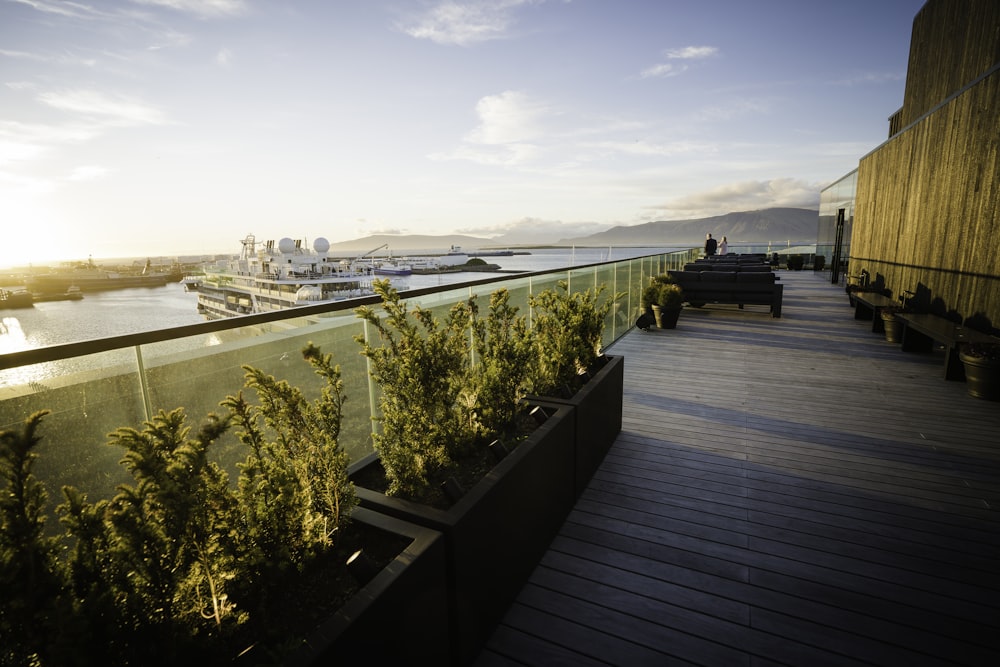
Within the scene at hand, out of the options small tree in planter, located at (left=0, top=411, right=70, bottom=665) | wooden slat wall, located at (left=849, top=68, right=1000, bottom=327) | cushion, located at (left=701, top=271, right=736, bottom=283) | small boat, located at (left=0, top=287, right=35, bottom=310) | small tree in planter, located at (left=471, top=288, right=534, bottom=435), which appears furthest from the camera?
small boat, located at (left=0, top=287, right=35, bottom=310)

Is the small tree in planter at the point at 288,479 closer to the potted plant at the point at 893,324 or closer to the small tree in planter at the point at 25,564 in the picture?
the small tree in planter at the point at 25,564

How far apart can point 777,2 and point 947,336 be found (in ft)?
22.2

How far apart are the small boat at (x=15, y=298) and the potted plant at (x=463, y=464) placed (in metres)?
40.8

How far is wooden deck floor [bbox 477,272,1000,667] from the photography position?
1826 millimetres

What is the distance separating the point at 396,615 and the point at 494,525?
618mm

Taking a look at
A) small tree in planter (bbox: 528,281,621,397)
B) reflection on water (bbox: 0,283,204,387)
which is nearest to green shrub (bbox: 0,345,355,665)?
small tree in planter (bbox: 528,281,621,397)

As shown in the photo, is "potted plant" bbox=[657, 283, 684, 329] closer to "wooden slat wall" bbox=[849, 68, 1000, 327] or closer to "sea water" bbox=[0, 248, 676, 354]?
"wooden slat wall" bbox=[849, 68, 1000, 327]

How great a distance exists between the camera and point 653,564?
2.28m

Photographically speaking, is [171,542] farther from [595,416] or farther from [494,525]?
[595,416]

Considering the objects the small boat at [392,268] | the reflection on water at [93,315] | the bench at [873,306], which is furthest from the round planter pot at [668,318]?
the small boat at [392,268]

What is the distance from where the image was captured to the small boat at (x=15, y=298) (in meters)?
29.5

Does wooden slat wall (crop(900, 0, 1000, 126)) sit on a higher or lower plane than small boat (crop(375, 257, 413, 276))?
higher

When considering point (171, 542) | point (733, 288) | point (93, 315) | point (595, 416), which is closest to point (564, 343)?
point (595, 416)

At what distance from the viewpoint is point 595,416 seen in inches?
123
